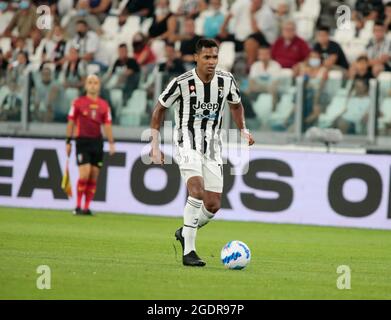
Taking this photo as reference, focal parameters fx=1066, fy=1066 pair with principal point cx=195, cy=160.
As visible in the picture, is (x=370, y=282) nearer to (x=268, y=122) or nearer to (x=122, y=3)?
(x=268, y=122)

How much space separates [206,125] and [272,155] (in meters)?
6.85

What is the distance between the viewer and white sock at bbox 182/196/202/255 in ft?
37.3

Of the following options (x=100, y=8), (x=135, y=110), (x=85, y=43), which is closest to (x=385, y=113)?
(x=135, y=110)

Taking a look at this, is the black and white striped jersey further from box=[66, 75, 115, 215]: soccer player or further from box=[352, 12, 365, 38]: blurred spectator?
box=[352, 12, 365, 38]: blurred spectator

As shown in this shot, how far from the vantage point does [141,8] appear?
23.3m

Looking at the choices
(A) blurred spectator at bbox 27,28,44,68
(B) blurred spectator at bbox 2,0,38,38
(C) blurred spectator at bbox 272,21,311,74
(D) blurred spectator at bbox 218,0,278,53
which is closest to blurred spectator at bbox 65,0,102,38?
(A) blurred spectator at bbox 27,28,44,68

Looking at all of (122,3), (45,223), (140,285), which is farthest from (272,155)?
(140,285)

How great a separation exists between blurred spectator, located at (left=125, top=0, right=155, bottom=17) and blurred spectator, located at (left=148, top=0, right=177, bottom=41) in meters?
0.32

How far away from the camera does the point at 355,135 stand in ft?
60.5

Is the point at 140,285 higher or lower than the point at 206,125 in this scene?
lower

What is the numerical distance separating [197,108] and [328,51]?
8724 mm

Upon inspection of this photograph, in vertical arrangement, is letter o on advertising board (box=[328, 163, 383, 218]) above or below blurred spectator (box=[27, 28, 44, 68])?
below

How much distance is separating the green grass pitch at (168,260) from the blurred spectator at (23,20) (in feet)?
21.3

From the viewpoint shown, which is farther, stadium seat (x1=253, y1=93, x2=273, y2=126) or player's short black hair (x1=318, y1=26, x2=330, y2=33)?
player's short black hair (x1=318, y1=26, x2=330, y2=33)
